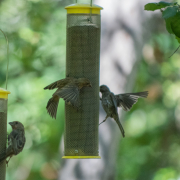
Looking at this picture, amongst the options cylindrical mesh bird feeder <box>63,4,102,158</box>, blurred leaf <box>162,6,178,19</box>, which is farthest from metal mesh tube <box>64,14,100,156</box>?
blurred leaf <box>162,6,178,19</box>

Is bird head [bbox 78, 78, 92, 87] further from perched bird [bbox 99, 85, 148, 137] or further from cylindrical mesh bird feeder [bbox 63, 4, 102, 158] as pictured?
perched bird [bbox 99, 85, 148, 137]

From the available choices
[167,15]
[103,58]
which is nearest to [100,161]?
[103,58]

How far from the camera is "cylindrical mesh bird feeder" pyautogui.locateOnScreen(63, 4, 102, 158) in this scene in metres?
5.26

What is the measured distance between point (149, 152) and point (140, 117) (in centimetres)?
163

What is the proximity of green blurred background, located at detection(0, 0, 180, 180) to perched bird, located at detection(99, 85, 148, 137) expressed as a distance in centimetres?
518

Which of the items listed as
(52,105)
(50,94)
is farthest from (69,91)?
(50,94)

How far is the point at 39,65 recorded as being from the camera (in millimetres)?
12180

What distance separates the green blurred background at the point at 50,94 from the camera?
12.0m

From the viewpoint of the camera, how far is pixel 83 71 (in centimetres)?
537

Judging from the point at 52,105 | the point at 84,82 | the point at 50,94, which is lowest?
the point at 52,105

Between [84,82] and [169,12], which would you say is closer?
[169,12]

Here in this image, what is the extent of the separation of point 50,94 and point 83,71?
671 centimetres

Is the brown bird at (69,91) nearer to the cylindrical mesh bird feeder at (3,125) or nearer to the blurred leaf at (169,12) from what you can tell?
the cylindrical mesh bird feeder at (3,125)

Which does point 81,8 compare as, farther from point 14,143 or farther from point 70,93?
point 14,143
